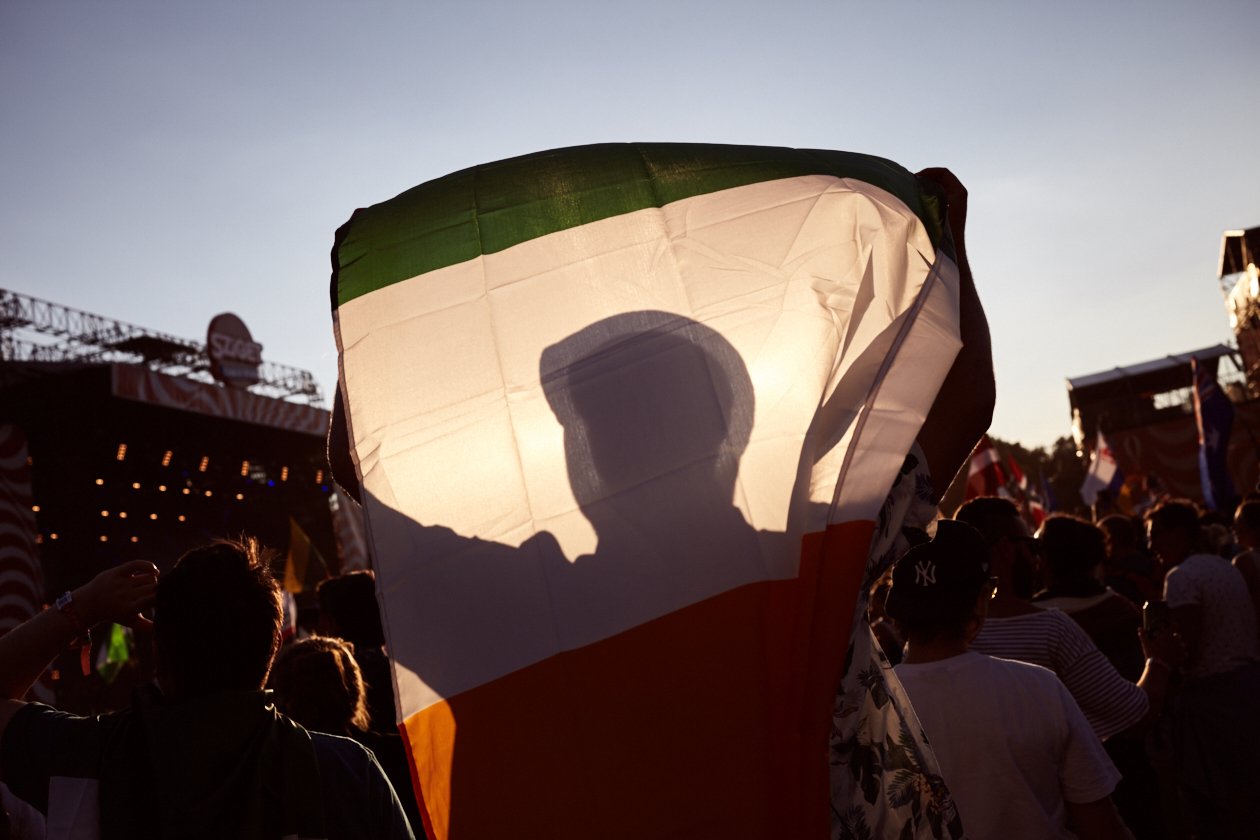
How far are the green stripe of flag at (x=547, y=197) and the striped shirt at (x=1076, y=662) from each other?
155 centimetres

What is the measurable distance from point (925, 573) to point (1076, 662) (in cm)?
86

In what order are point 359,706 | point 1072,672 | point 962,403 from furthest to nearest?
point 359,706, point 1072,672, point 962,403

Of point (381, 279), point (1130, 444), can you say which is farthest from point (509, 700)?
point (1130, 444)

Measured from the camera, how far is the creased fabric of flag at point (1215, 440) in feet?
33.5

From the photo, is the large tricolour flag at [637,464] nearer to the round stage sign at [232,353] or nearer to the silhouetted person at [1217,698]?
the silhouetted person at [1217,698]

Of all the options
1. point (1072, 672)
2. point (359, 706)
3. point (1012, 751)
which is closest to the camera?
point (1012, 751)

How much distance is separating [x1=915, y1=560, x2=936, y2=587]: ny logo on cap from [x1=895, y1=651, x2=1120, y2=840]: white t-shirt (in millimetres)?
229

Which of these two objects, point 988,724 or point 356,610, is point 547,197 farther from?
point 356,610

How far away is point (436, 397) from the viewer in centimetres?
218

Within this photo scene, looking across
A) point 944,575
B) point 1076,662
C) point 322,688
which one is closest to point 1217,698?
point 1076,662

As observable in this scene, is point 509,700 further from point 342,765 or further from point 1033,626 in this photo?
point 1033,626

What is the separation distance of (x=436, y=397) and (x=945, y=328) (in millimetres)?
1082

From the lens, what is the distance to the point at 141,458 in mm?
21266

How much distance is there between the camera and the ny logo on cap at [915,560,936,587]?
271 centimetres
